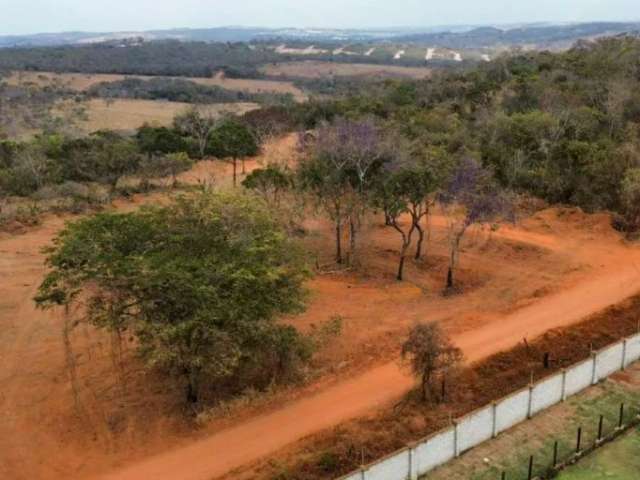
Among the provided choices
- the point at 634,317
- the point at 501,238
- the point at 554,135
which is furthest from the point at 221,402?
the point at 554,135

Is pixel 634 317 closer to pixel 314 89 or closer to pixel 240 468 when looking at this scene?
pixel 240 468

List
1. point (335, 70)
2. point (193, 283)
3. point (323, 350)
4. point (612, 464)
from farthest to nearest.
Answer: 1. point (335, 70)
2. point (323, 350)
3. point (193, 283)
4. point (612, 464)

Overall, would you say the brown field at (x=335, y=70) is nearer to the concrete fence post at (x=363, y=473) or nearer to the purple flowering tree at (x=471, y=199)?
the purple flowering tree at (x=471, y=199)

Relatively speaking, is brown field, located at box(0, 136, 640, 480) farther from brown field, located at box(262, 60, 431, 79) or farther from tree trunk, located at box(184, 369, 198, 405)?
brown field, located at box(262, 60, 431, 79)

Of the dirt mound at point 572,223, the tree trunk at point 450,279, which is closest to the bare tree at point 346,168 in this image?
the tree trunk at point 450,279

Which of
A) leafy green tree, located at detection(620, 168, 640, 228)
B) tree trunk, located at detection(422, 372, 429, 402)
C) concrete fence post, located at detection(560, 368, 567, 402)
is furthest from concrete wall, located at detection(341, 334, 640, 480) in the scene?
leafy green tree, located at detection(620, 168, 640, 228)

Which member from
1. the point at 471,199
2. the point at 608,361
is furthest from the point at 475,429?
the point at 471,199

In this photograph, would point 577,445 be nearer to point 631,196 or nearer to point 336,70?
point 631,196
